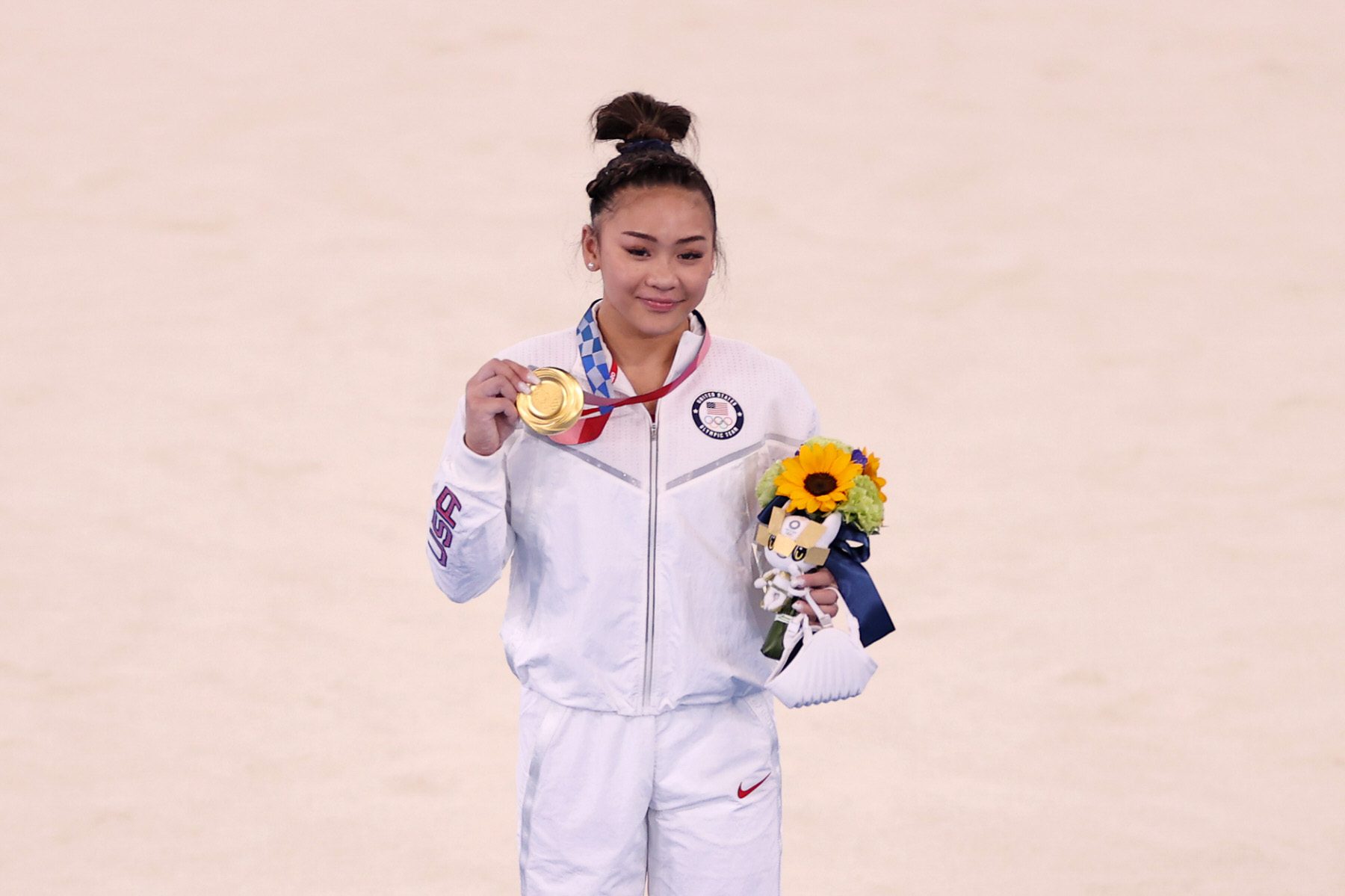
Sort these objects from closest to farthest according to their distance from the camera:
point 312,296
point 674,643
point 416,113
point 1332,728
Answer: point 674,643, point 1332,728, point 312,296, point 416,113

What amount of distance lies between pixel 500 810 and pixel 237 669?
0.94 m

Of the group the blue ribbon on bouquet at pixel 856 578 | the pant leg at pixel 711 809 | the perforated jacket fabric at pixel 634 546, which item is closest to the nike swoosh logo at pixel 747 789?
the pant leg at pixel 711 809

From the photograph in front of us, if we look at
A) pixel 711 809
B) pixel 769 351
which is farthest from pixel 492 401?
pixel 769 351

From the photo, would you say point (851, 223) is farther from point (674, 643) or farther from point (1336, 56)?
point (674, 643)

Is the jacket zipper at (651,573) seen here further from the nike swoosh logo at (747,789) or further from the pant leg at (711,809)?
the nike swoosh logo at (747,789)

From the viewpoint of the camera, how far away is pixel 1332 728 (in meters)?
4.37

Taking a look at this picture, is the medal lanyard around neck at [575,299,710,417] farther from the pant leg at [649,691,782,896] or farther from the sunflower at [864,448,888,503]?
the pant leg at [649,691,782,896]

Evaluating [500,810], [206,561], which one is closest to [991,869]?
[500,810]

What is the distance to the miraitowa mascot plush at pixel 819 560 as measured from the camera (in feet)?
7.00

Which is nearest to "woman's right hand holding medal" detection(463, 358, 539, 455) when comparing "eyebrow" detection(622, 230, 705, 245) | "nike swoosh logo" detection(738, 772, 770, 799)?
"eyebrow" detection(622, 230, 705, 245)

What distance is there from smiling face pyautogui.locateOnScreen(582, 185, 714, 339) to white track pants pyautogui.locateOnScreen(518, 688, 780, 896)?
55 centimetres

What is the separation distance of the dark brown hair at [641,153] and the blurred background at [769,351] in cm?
205

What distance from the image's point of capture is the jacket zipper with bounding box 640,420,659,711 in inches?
86.9

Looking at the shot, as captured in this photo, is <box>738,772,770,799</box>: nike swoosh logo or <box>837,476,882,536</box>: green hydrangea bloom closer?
<box>837,476,882,536</box>: green hydrangea bloom
